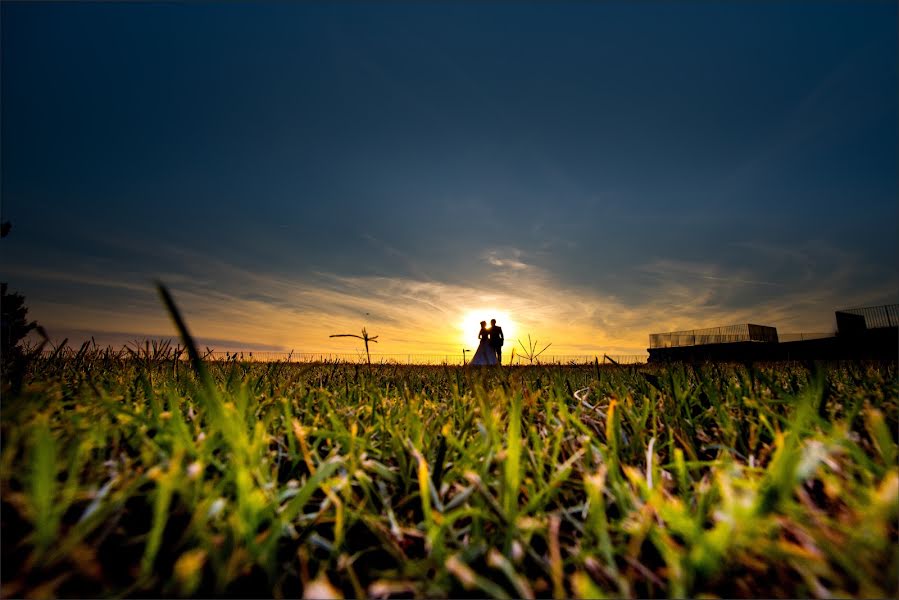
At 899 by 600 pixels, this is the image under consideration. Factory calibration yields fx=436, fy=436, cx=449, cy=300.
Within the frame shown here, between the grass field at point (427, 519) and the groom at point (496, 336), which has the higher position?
the groom at point (496, 336)

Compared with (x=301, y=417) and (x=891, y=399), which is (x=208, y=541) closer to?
(x=301, y=417)

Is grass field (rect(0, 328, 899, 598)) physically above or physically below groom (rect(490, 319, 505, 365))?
below

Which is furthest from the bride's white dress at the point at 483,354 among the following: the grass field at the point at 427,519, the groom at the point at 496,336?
the grass field at the point at 427,519

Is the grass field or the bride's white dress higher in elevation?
the bride's white dress

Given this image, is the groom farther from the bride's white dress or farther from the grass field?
the grass field

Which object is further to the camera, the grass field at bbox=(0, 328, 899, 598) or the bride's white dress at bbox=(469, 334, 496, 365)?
the bride's white dress at bbox=(469, 334, 496, 365)

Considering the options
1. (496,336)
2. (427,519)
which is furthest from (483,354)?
(427,519)

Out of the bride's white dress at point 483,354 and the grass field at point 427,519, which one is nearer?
the grass field at point 427,519

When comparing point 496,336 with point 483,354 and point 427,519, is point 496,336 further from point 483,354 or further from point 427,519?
point 427,519

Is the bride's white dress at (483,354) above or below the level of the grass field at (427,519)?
above

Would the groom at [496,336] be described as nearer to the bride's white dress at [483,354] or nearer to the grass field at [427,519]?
the bride's white dress at [483,354]

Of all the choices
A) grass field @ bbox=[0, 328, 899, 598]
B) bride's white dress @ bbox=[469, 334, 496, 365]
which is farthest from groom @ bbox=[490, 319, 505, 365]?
grass field @ bbox=[0, 328, 899, 598]

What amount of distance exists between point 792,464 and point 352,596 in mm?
987

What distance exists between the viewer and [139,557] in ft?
3.10
